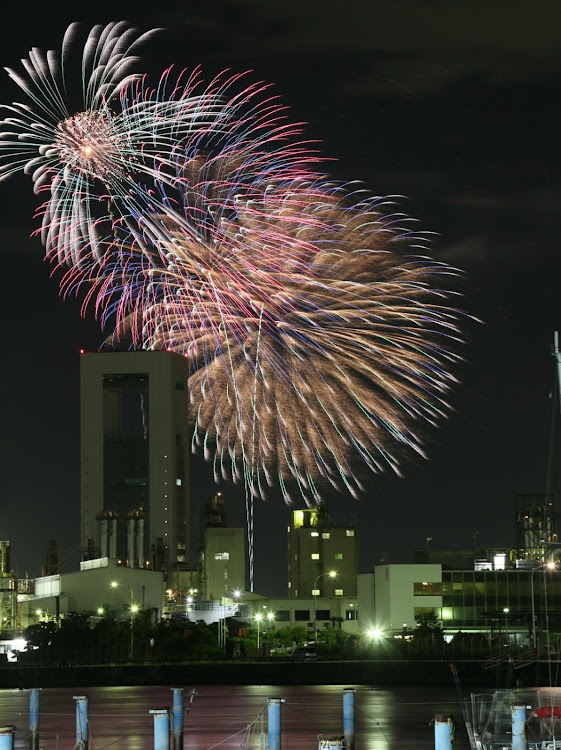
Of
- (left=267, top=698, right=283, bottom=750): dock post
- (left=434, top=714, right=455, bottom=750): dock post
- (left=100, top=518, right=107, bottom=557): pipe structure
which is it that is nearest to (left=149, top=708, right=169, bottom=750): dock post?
(left=267, top=698, right=283, bottom=750): dock post

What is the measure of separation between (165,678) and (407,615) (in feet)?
113

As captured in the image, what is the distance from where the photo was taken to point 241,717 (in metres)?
50.5

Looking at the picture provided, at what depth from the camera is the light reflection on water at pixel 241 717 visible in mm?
41000

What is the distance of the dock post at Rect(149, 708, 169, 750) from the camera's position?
2695 centimetres

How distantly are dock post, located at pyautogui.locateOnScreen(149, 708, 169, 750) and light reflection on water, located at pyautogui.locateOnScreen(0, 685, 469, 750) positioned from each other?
926 cm

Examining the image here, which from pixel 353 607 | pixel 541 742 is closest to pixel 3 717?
pixel 541 742

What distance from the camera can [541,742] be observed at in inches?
1278

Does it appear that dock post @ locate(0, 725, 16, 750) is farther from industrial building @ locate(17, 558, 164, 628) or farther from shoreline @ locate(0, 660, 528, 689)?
industrial building @ locate(17, 558, 164, 628)

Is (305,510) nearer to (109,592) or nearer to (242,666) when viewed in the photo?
(109,592)

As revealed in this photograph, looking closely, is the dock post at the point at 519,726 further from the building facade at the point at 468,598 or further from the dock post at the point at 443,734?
the building facade at the point at 468,598

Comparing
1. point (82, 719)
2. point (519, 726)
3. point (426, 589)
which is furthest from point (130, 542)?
point (519, 726)

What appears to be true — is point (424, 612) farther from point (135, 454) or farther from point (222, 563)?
point (135, 454)

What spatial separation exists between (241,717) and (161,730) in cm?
2398

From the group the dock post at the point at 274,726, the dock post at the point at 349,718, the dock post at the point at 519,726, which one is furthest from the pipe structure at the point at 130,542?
the dock post at the point at 519,726
